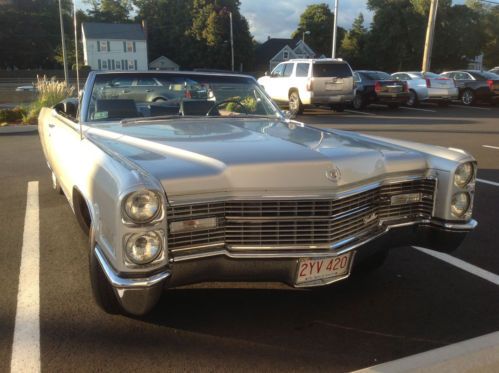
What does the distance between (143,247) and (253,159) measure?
2.46 feet

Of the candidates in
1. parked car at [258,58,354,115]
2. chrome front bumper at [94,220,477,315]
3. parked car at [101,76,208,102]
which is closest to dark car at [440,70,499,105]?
parked car at [258,58,354,115]

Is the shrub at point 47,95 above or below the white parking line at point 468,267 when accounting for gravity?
above

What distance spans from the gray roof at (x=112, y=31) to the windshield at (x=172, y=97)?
234 ft

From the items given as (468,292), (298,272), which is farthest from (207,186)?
(468,292)

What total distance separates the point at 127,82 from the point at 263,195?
2.46m

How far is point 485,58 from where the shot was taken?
231ft

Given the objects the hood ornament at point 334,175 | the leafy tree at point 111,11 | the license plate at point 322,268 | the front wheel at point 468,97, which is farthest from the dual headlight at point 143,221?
the leafy tree at point 111,11

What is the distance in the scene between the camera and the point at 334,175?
2.72 metres

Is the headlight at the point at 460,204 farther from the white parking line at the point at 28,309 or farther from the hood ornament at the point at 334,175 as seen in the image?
the white parking line at the point at 28,309

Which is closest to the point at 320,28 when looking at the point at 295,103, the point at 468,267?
the point at 295,103

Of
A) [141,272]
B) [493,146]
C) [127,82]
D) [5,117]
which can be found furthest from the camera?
[5,117]

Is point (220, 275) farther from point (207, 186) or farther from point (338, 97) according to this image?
point (338, 97)

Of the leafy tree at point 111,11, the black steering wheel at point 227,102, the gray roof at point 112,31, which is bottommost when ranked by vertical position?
the black steering wheel at point 227,102

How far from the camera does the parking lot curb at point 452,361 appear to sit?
2.49 meters
